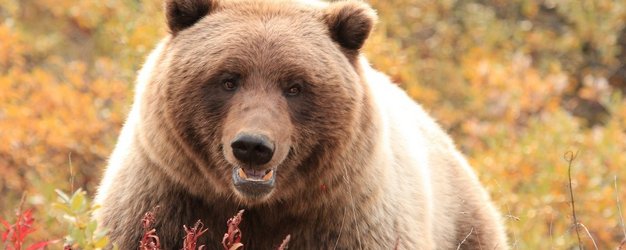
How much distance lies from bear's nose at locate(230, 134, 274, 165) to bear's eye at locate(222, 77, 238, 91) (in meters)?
0.34

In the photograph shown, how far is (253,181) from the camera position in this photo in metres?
4.82

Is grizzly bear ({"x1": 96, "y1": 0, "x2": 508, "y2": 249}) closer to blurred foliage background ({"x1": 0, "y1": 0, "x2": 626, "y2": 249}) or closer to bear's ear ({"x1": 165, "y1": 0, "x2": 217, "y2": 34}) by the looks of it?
bear's ear ({"x1": 165, "y1": 0, "x2": 217, "y2": 34})

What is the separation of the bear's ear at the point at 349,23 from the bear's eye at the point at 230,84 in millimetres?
536

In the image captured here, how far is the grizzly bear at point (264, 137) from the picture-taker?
4.91 meters

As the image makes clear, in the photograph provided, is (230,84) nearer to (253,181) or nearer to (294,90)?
(294,90)

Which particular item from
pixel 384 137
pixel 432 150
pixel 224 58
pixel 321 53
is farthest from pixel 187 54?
pixel 432 150

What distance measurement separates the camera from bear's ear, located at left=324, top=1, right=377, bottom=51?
5203mm

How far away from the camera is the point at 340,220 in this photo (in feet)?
17.0

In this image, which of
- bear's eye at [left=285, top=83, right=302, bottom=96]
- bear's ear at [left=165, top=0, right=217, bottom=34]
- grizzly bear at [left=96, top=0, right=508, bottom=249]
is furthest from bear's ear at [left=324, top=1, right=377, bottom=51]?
bear's ear at [left=165, top=0, right=217, bottom=34]

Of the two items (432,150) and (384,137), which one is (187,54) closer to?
(384,137)

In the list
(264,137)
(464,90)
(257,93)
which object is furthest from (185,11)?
(464,90)

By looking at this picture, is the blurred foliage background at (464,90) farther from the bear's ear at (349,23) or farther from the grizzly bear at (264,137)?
the bear's ear at (349,23)

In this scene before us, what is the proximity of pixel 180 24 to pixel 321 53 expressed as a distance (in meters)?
0.64

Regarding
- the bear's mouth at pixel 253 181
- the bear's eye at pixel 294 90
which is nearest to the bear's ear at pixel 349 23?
the bear's eye at pixel 294 90
